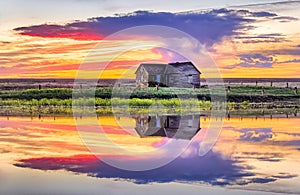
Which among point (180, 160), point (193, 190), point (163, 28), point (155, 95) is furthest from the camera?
point (155, 95)

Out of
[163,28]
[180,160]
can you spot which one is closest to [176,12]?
[163,28]

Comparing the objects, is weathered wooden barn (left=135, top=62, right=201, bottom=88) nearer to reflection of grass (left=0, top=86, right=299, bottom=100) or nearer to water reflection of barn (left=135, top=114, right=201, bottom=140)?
reflection of grass (left=0, top=86, right=299, bottom=100)

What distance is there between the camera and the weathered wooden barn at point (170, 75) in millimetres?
8125

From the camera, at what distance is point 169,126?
813cm

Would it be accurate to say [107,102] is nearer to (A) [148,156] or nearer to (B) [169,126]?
(B) [169,126]

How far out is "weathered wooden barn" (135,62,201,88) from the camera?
26.7 ft

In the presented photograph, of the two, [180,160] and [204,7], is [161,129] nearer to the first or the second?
[180,160]

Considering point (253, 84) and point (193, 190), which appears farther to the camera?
point (253, 84)

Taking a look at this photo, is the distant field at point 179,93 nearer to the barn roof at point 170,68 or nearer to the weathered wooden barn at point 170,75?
the weathered wooden barn at point 170,75

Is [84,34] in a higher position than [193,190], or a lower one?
higher

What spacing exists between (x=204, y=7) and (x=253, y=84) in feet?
4.25

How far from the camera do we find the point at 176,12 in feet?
25.7

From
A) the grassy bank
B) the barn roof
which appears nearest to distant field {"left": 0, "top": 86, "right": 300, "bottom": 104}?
the grassy bank

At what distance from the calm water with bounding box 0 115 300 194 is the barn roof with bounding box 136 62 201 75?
602mm
